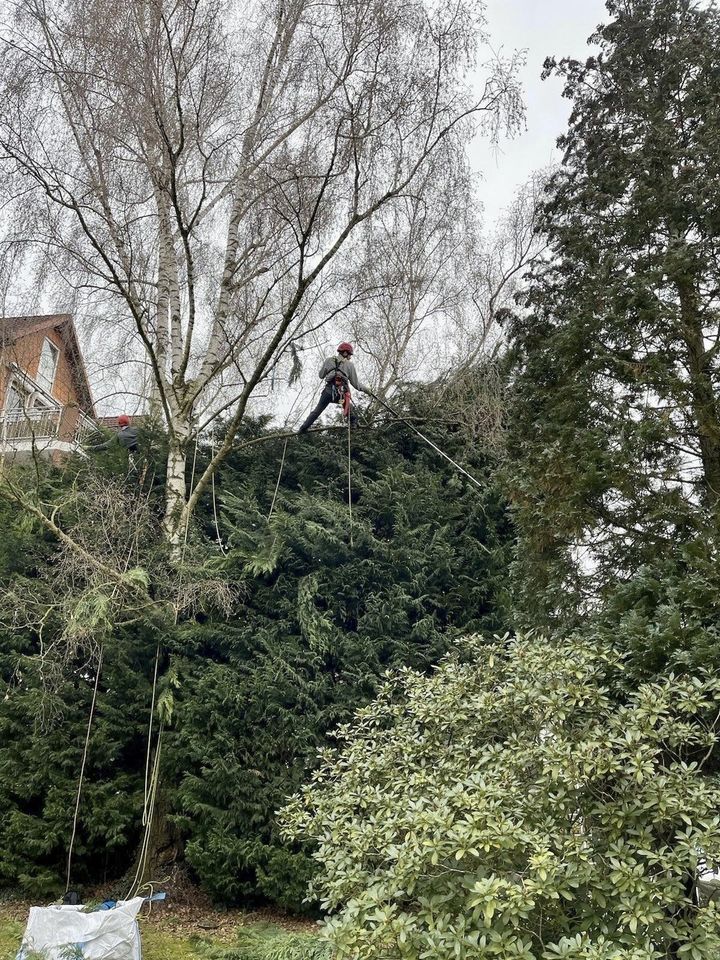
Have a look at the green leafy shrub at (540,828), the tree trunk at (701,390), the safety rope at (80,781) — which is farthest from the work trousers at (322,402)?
the green leafy shrub at (540,828)

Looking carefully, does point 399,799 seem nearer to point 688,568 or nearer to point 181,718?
point 688,568

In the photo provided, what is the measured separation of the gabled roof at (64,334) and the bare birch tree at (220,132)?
0.74 metres

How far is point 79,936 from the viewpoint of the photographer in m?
5.17

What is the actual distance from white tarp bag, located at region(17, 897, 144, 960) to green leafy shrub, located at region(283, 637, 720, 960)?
2044 millimetres

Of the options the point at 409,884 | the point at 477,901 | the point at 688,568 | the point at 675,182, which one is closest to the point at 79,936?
the point at 409,884

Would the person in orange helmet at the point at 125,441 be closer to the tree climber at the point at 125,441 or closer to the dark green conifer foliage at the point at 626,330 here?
the tree climber at the point at 125,441

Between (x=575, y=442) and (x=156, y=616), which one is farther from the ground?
(x=575, y=442)

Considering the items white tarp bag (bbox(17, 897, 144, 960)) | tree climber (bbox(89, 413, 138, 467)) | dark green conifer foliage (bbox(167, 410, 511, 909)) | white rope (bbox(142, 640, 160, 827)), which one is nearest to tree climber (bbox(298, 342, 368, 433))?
dark green conifer foliage (bbox(167, 410, 511, 909))

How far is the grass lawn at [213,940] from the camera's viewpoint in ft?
17.4

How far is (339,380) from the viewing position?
8.38 meters

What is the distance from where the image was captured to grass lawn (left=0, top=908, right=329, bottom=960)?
17.4ft

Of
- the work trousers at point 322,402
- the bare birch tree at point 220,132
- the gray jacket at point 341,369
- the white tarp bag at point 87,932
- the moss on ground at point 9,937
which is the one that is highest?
the bare birch tree at point 220,132

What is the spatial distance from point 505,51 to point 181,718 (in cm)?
733

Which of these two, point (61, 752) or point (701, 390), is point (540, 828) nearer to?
point (701, 390)
